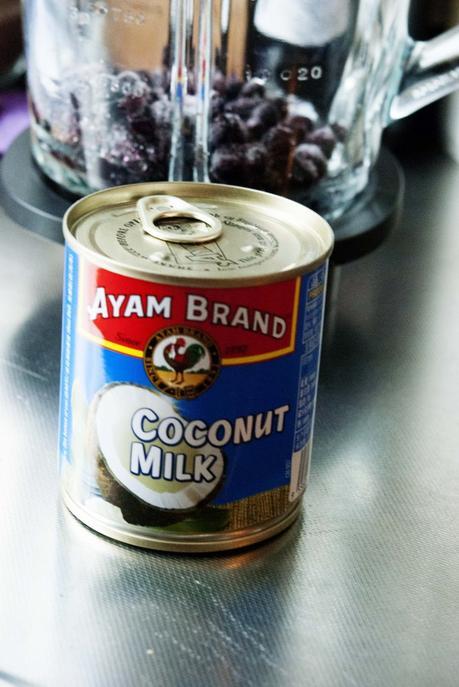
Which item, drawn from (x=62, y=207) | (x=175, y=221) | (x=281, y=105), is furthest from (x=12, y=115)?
(x=175, y=221)

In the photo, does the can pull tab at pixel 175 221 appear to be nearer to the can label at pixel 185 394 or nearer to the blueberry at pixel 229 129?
the can label at pixel 185 394

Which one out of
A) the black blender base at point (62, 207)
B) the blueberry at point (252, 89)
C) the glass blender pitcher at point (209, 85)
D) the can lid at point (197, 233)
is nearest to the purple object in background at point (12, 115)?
the black blender base at point (62, 207)

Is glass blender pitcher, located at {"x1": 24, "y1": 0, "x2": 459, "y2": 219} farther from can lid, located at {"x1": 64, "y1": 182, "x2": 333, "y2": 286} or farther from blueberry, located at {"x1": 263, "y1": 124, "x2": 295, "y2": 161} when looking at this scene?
can lid, located at {"x1": 64, "y1": 182, "x2": 333, "y2": 286}

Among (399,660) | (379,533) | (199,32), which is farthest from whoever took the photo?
(199,32)

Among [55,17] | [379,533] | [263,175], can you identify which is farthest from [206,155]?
[379,533]

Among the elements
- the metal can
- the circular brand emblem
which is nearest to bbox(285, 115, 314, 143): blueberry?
the metal can

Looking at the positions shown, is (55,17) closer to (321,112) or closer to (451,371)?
(321,112)
